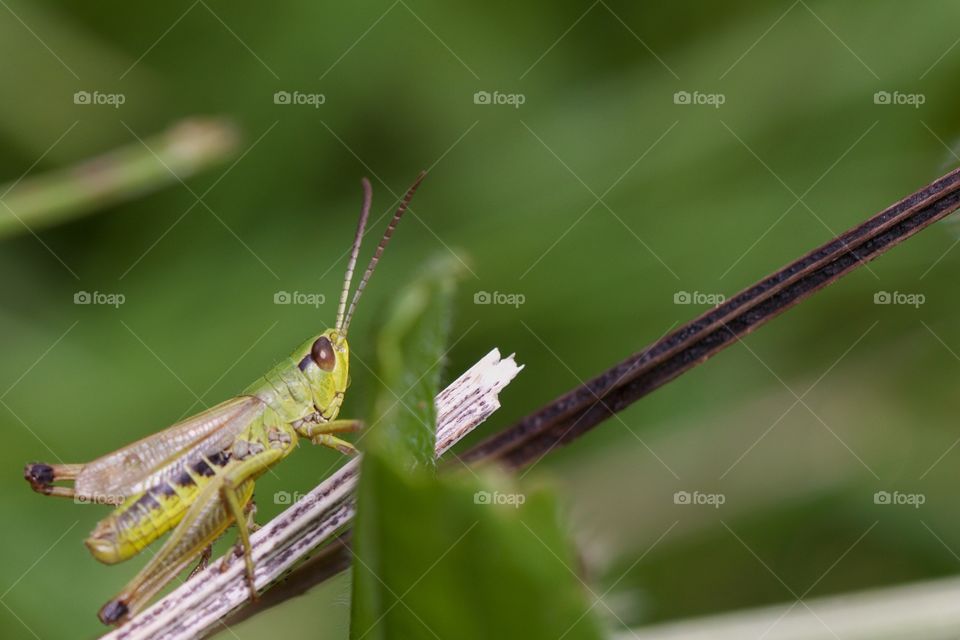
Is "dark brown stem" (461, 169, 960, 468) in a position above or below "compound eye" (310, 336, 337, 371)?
below

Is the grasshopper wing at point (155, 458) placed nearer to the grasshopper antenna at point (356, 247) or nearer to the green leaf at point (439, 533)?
the grasshopper antenna at point (356, 247)

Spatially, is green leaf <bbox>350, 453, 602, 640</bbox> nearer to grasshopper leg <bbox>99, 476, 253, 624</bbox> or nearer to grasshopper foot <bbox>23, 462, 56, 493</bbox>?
grasshopper leg <bbox>99, 476, 253, 624</bbox>

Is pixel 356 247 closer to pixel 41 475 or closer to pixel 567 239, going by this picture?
pixel 41 475

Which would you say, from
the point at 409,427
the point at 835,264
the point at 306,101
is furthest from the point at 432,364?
the point at 306,101

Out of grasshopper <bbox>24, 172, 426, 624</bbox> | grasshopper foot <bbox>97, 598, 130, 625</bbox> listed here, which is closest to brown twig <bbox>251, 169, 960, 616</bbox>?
grasshopper foot <bbox>97, 598, 130, 625</bbox>

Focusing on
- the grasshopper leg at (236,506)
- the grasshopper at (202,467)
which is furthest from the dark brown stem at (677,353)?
the grasshopper at (202,467)

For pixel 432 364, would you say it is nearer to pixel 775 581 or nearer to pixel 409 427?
pixel 409 427
